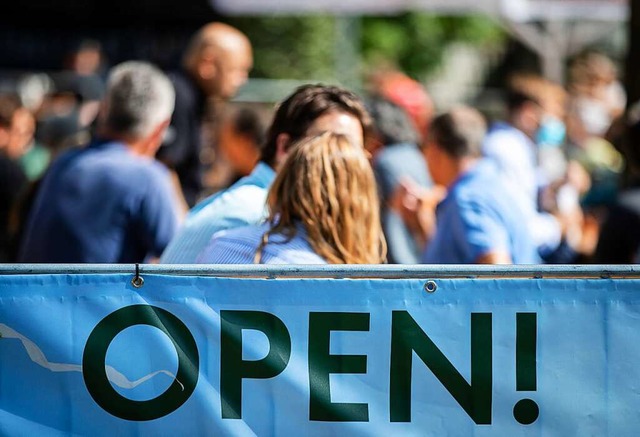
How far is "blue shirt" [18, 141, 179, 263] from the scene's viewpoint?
4.76 metres

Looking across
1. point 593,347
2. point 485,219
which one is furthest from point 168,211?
point 593,347

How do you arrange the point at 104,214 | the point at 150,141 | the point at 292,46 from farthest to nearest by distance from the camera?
the point at 292,46 < the point at 150,141 < the point at 104,214

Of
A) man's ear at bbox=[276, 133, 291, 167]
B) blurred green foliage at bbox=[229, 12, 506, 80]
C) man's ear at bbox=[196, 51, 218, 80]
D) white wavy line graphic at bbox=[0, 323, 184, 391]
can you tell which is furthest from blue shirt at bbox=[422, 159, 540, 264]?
blurred green foliage at bbox=[229, 12, 506, 80]

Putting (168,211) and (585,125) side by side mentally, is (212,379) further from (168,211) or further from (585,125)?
(585,125)

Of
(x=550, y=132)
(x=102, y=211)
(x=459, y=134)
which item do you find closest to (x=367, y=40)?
(x=550, y=132)

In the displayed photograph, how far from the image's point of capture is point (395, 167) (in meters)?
6.48

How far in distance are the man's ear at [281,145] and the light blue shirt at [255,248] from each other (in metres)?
0.59

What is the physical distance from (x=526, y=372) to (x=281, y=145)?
1607 mm

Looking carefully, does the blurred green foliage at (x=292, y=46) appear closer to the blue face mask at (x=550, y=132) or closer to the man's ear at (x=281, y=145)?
the blue face mask at (x=550, y=132)

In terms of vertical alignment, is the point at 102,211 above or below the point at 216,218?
above

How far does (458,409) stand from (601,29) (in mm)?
11591

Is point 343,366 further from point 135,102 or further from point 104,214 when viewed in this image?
point 135,102

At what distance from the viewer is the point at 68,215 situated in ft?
15.7

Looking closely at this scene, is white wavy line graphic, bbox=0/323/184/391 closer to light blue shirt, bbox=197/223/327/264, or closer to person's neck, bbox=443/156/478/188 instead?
light blue shirt, bbox=197/223/327/264
